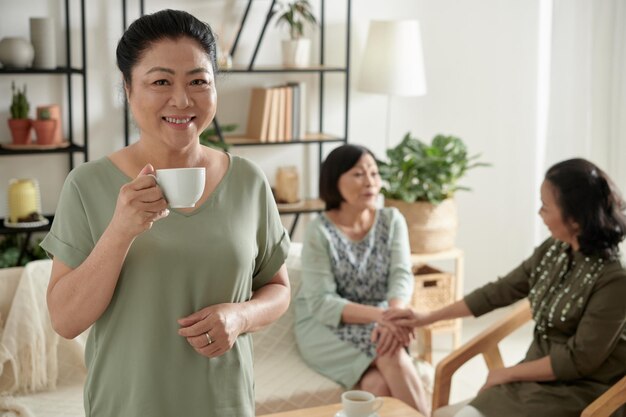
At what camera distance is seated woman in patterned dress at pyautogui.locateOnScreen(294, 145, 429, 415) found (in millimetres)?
3121

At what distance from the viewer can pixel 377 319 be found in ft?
10.2

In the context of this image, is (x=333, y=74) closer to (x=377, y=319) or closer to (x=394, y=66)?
(x=394, y=66)

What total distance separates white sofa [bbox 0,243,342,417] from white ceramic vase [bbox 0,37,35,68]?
994mm

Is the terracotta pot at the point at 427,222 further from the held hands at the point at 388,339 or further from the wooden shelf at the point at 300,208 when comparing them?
the held hands at the point at 388,339

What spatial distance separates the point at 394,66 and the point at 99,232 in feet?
9.90

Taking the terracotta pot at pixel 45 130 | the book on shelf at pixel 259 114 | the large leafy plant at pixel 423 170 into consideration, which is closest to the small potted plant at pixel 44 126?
the terracotta pot at pixel 45 130

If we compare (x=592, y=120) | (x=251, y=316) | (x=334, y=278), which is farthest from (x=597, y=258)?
(x=592, y=120)

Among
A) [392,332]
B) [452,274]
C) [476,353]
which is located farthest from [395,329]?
[452,274]

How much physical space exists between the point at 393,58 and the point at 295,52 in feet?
1.47

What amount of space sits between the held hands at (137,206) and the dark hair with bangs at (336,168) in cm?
208

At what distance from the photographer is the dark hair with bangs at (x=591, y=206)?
2.60m

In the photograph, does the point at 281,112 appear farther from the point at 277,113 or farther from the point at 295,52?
the point at 295,52

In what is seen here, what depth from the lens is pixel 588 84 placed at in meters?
4.43

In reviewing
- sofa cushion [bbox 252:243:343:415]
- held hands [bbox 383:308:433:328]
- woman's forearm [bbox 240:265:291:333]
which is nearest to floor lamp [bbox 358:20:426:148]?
sofa cushion [bbox 252:243:343:415]
